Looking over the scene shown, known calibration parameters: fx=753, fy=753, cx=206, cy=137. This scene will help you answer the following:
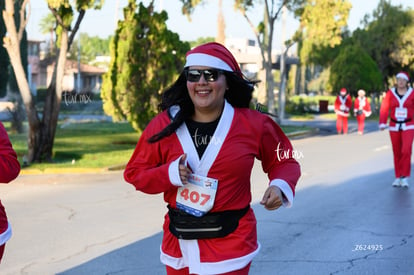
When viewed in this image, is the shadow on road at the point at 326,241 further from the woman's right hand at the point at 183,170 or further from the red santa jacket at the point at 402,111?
the woman's right hand at the point at 183,170

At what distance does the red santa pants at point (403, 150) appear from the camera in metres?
12.5

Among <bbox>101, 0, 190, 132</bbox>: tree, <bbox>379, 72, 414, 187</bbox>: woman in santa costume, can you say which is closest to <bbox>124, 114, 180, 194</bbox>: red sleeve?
<bbox>379, 72, 414, 187</bbox>: woman in santa costume

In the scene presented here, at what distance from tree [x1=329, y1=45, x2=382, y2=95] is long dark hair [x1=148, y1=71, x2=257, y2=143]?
1742 inches

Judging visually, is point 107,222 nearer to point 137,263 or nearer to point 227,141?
point 137,263

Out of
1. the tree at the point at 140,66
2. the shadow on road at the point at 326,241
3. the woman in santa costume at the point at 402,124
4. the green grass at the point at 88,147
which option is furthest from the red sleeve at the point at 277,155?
the tree at the point at 140,66

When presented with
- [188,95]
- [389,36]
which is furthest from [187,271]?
[389,36]

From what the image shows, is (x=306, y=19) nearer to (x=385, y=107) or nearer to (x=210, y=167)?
(x=385, y=107)

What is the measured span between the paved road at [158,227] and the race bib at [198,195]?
2618 millimetres

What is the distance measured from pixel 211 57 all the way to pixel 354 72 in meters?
44.9

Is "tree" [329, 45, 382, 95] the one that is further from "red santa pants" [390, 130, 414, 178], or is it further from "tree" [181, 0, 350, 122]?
"red santa pants" [390, 130, 414, 178]

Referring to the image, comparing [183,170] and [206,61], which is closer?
[183,170]

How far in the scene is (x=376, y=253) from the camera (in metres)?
7.60

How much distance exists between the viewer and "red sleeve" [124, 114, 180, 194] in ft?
12.5

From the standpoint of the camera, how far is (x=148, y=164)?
12.8 feet
